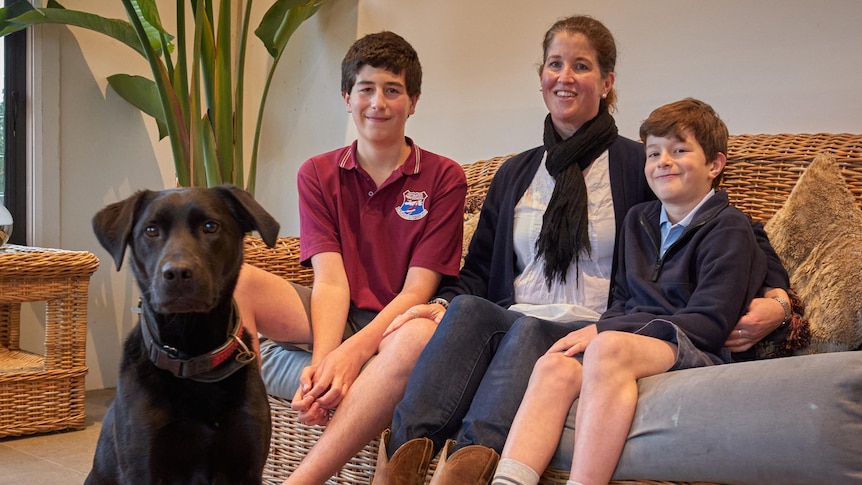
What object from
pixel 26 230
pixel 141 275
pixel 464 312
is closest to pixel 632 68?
pixel 464 312

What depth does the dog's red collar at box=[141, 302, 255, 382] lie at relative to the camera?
1431mm

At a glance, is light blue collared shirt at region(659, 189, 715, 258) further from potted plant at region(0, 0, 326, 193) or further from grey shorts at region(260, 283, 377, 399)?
potted plant at region(0, 0, 326, 193)

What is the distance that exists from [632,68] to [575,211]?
35.5 inches

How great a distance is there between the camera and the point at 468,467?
4.96 ft

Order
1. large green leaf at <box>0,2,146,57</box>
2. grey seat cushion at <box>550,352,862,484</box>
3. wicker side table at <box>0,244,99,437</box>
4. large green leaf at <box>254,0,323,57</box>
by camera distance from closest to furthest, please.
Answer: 1. grey seat cushion at <box>550,352,862,484</box>
2. wicker side table at <box>0,244,99,437</box>
3. large green leaf at <box>0,2,146,57</box>
4. large green leaf at <box>254,0,323,57</box>

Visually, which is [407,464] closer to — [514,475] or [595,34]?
[514,475]

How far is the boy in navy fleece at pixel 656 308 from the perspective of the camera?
1499 millimetres

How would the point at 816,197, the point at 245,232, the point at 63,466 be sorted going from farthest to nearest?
the point at 63,466 < the point at 816,197 < the point at 245,232

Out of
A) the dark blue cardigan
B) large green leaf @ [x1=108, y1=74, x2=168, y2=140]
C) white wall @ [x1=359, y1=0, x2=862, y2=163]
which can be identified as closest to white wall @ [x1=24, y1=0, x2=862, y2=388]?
white wall @ [x1=359, y1=0, x2=862, y2=163]

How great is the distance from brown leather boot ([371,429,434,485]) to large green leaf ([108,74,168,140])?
2.43 meters

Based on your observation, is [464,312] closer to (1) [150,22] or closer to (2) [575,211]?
(2) [575,211]

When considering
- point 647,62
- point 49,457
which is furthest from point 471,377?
point 49,457

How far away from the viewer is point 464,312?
1.79 m

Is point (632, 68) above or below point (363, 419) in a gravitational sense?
above
